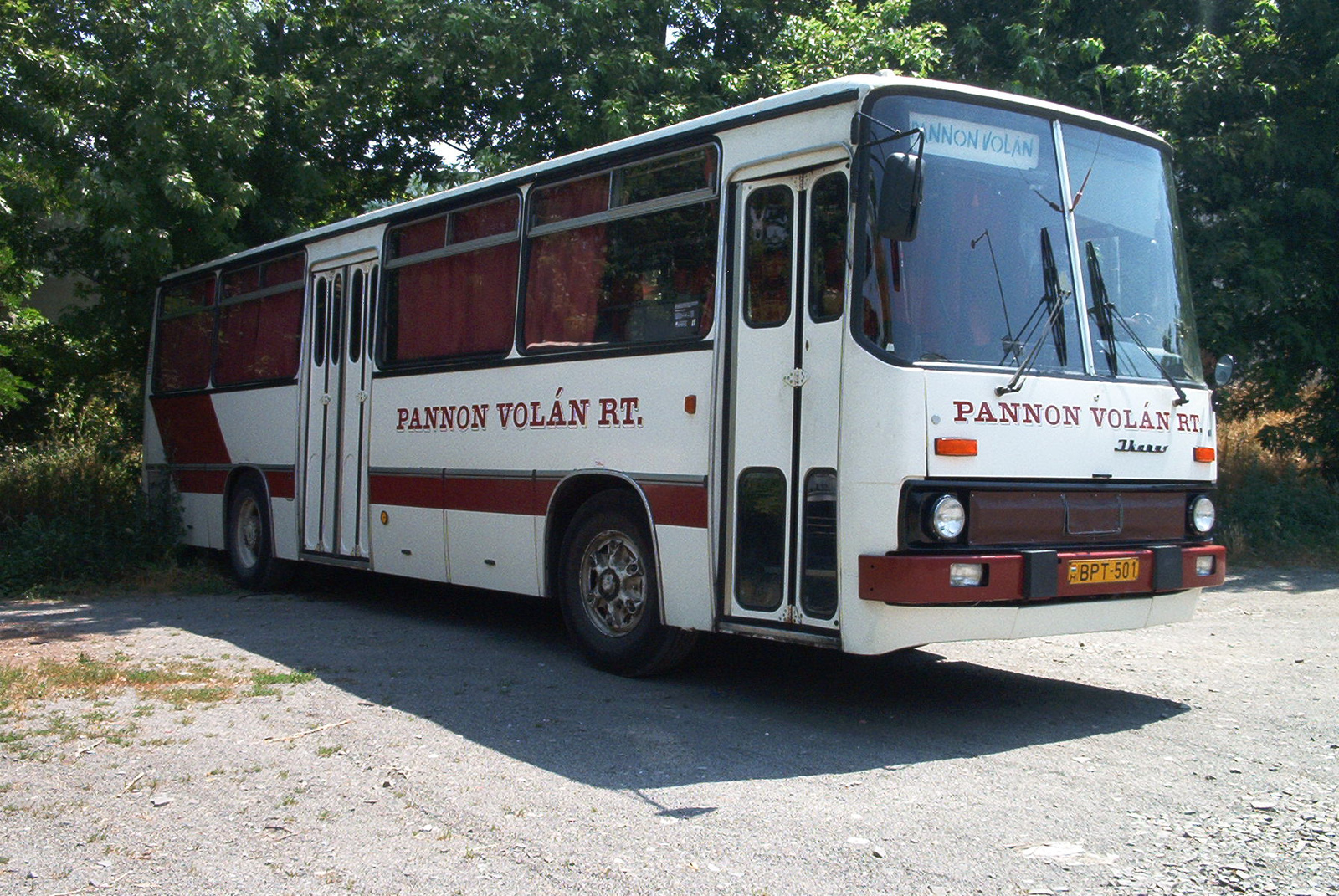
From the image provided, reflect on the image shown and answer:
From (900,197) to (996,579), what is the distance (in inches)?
72.2

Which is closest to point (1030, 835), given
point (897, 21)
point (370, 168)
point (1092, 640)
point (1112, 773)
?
point (1112, 773)

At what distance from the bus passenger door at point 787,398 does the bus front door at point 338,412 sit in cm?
461

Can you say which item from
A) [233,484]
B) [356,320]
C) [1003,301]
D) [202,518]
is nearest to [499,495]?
[356,320]

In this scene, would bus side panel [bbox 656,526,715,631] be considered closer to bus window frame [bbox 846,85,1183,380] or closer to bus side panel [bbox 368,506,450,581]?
bus window frame [bbox 846,85,1183,380]

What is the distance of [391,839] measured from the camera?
4855mm

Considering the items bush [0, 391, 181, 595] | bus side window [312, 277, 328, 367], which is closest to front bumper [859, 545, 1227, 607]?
bus side window [312, 277, 328, 367]

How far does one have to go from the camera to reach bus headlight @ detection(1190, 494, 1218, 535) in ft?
24.0

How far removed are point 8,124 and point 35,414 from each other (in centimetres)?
560

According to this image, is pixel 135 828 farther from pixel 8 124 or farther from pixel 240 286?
pixel 8 124

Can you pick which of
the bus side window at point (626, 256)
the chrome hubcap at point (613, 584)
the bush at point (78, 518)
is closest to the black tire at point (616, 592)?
the chrome hubcap at point (613, 584)

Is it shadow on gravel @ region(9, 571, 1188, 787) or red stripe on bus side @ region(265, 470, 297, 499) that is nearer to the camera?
shadow on gravel @ region(9, 571, 1188, 787)

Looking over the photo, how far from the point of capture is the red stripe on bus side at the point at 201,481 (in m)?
13.2

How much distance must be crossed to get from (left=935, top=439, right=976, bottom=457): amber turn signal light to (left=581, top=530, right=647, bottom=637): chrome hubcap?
7.23 feet

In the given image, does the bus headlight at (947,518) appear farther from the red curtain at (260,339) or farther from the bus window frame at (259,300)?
the red curtain at (260,339)
